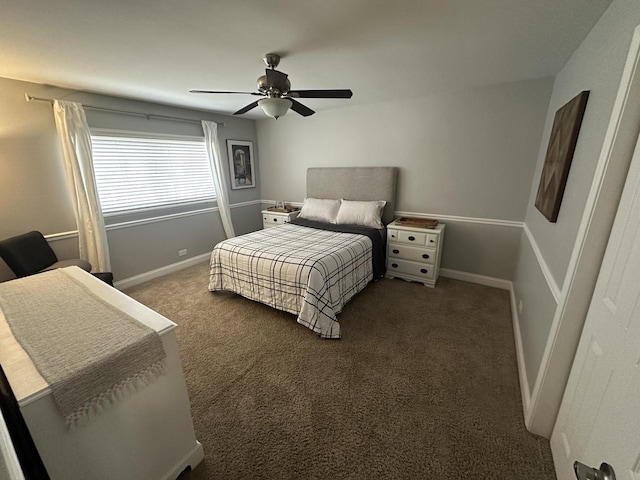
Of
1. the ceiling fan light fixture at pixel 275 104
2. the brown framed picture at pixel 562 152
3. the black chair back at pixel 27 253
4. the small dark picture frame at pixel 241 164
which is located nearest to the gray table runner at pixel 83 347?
the black chair back at pixel 27 253

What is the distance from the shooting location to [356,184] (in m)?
3.84

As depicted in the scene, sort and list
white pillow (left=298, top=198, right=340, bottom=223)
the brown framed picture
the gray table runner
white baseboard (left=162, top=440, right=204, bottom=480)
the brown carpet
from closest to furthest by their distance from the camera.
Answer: the gray table runner, white baseboard (left=162, top=440, right=204, bottom=480), the brown carpet, the brown framed picture, white pillow (left=298, top=198, right=340, bottom=223)

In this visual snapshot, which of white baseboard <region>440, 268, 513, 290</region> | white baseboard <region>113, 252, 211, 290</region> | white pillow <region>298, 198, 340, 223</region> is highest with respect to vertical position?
white pillow <region>298, 198, 340, 223</region>

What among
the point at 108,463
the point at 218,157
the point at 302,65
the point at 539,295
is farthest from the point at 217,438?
the point at 218,157

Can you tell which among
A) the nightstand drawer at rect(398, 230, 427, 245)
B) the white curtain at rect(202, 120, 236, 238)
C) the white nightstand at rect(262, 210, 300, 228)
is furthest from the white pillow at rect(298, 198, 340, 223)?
the white curtain at rect(202, 120, 236, 238)

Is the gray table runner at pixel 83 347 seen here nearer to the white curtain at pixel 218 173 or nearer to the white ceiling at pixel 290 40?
the white ceiling at pixel 290 40

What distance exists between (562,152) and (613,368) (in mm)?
1385

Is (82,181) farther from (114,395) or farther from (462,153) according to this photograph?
(462,153)

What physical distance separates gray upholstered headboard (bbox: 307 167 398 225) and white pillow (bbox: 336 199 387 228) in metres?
0.14

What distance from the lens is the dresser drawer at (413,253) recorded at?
315cm

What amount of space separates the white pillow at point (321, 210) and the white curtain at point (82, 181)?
2556 millimetres

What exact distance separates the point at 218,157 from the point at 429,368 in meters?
4.05

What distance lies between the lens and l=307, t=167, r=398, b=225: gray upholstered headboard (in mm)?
3617

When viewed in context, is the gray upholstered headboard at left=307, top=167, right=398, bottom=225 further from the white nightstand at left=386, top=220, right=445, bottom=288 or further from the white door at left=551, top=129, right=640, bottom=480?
the white door at left=551, top=129, right=640, bottom=480
